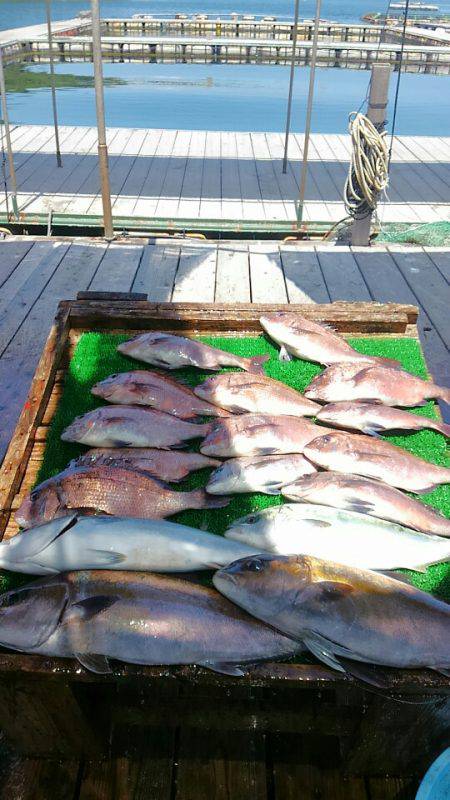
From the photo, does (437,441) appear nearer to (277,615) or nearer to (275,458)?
(275,458)

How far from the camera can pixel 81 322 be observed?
11.1 feet

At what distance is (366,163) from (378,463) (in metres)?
4.14

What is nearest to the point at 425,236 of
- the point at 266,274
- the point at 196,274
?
the point at 266,274

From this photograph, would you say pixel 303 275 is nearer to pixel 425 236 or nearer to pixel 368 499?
pixel 425 236

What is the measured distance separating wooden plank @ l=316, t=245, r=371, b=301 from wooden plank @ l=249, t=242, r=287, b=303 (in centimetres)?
38

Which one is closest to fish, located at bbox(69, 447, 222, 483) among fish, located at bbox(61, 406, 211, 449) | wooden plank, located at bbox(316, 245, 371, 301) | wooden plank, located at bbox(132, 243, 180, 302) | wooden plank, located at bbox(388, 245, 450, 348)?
fish, located at bbox(61, 406, 211, 449)

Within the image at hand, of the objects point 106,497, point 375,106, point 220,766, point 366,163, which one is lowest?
point 220,766

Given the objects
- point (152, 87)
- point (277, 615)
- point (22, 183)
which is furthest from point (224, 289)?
point (152, 87)

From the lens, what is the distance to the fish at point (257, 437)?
2477 mm

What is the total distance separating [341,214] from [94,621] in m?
7.28

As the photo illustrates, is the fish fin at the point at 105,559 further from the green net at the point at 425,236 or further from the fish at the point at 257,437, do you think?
the green net at the point at 425,236

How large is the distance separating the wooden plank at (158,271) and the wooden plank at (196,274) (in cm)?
5

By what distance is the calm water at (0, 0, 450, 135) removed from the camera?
53.2 ft

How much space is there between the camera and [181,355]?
10.0 ft
